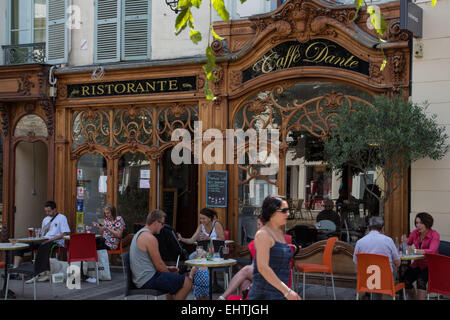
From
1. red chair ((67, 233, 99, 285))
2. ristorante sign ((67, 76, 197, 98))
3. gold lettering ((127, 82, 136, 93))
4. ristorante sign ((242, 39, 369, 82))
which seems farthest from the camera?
gold lettering ((127, 82, 136, 93))

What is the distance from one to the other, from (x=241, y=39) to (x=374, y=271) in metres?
5.48

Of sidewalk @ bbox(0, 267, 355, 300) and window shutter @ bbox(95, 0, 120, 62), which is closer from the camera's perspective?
sidewalk @ bbox(0, 267, 355, 300)

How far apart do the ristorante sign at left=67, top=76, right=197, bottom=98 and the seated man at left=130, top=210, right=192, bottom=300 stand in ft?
15.8

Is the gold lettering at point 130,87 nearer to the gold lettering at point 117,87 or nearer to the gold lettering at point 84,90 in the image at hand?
the gold lettering at point 117,87

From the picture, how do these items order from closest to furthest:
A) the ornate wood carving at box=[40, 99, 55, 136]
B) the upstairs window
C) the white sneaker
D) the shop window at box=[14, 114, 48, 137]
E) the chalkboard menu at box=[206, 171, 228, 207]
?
the white sneaker
the chalkboard menu at box=[206, 171, 228, 207]
the ornate wood carving at box=[40, 99, 55, 136]
the shop window at box=[14, 114, 48, 137]
the upstairs window

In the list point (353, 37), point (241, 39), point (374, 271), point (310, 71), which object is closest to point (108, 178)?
point (241, 39)

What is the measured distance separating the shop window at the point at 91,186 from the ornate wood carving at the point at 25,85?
179 centimetres

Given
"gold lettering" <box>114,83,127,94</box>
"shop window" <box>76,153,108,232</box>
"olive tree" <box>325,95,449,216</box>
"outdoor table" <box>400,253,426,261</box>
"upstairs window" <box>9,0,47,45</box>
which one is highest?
"upstairs window" <box>9,0,47,45</box>

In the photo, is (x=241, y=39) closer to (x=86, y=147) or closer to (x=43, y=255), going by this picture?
(x=86, y=147)

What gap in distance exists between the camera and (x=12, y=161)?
13609 millimetres

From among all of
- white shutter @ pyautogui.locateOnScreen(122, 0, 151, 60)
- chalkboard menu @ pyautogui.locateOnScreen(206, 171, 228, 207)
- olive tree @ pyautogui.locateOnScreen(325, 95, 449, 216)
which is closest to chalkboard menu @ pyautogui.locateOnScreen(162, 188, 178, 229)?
chalkboard menu @ pyautogui.locateOnScreen(206, 171, 228, 207)

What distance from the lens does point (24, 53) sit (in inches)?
539

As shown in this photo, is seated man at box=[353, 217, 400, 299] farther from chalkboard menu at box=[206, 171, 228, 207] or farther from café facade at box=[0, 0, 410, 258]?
chalkboard menu at box=[206, 171, 228, 207]

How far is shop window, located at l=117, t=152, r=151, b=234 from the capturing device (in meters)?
12.3
